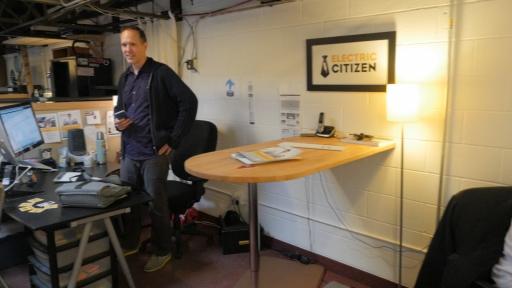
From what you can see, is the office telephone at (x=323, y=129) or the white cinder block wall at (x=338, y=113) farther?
the office telephone at (x=323, y=129)

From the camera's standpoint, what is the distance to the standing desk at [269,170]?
1.61 metres

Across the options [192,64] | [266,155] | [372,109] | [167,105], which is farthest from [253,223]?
[192,64]

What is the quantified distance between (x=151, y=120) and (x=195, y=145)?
23.7 inches

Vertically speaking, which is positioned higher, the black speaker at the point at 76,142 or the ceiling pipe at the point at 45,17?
the ceiling pipe at the point at 45,17

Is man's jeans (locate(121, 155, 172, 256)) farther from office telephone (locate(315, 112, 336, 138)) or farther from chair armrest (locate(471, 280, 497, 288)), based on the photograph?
chair armrest (locate(471, 280, 497, 288))

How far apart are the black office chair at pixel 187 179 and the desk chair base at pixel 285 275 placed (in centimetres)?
70

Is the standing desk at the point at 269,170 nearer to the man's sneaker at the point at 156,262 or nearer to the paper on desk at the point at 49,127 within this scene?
the man's sneaker at the point at 156,262

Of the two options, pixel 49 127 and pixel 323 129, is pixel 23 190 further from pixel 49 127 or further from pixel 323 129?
pixel 323 129

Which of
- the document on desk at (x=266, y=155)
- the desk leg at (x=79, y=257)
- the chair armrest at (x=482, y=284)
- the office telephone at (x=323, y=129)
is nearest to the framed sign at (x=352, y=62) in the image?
the office telephone at (x=323, y=129)

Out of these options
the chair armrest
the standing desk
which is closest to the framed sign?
the standing desk

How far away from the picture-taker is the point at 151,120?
2.68 metres

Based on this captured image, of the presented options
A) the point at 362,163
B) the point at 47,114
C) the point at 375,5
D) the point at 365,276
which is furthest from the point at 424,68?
the point at 47,114

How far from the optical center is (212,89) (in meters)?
3.61

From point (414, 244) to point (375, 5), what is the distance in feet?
4.87
